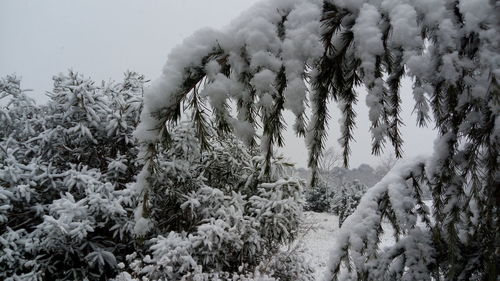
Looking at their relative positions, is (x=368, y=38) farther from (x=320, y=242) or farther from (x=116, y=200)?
(x=320, y=242)

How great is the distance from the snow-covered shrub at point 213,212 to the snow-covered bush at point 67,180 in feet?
1.56

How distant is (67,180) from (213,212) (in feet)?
5.95

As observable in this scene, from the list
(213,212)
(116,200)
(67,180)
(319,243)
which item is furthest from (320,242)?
(67,180)

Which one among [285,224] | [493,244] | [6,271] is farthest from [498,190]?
[6,271]

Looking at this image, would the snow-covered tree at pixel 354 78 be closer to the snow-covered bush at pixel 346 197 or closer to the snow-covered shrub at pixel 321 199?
the snow-covered bush at pixel 346 197

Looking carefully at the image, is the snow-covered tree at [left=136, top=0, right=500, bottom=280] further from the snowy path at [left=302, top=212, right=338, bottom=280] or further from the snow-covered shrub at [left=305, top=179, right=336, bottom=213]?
the snow-covered shrub at [left=305, top=179, right=336, bottom=213]

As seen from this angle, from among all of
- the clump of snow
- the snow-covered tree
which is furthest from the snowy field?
the clump of snow

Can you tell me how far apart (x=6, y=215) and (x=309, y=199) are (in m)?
15.2

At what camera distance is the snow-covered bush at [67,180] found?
382cm

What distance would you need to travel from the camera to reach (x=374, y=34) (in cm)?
85

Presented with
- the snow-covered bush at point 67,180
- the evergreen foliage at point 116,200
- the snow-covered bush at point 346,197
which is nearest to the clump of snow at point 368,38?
the evergreen foliage at point 116,200

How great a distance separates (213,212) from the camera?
14.6 feet

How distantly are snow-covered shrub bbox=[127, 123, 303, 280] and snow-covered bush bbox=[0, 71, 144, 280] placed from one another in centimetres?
48

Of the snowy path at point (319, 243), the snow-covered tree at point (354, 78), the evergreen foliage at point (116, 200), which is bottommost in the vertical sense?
the snow-covered tree at point (354, 78)
